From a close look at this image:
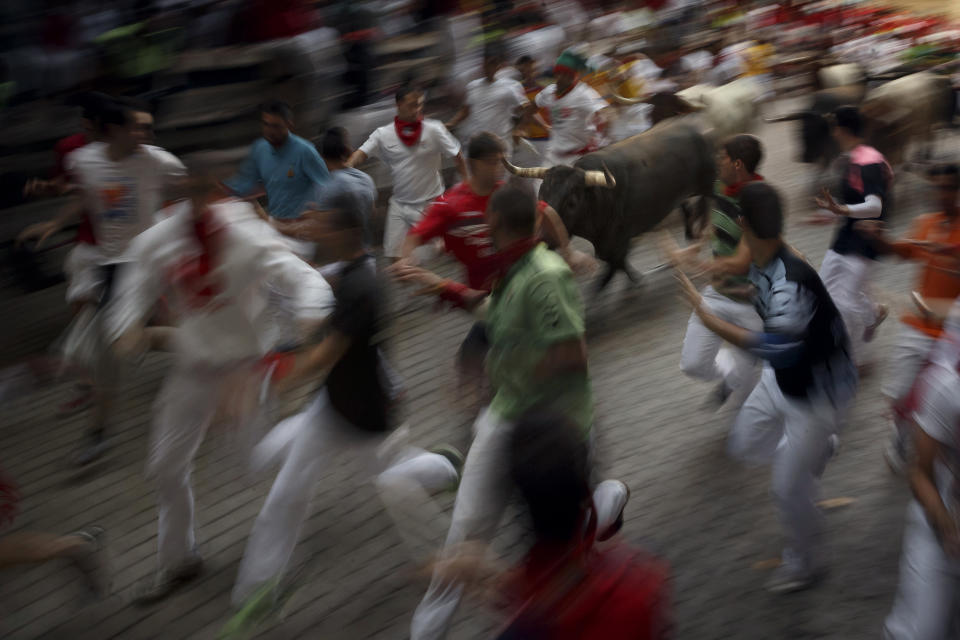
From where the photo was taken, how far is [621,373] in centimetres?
671

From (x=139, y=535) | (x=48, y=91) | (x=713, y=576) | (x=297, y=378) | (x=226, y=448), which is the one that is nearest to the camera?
(x=297, y=378)

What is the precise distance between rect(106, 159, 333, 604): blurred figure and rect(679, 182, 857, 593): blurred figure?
5.98 ft

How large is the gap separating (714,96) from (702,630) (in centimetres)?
774

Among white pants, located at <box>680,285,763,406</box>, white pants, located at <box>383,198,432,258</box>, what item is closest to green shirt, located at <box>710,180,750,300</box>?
white pants, located at <box>680,285,763,406</box>

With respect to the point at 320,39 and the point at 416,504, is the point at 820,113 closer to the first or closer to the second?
the point at 320,39

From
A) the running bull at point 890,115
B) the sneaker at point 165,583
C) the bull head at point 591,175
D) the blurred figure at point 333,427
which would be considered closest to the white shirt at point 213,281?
the blurred figure at point 333,427

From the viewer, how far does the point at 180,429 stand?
4.33 metres

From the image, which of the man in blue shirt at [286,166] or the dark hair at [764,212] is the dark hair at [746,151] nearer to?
the dark hair at [764,212]

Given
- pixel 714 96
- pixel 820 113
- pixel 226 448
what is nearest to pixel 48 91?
pixel 226 448

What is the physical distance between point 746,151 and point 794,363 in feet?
6.14

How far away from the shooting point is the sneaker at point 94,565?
4.27 meters

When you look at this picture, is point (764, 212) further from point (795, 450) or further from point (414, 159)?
point (414, 159)

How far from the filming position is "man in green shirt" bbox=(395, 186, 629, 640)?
3684 millimetres

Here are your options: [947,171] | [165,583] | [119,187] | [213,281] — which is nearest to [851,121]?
[947,171]
